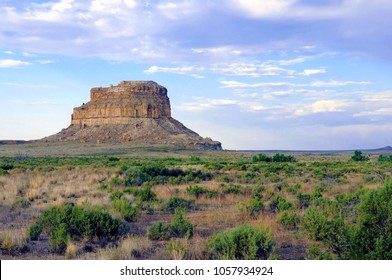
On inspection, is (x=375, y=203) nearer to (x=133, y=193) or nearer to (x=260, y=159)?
(x=133, y=193)

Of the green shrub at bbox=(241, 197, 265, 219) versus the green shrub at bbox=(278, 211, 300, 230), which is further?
the green shrub at bbox=(241, 197, 265, 219)

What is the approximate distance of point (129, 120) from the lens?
424 ft

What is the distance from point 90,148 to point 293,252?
99301 mm

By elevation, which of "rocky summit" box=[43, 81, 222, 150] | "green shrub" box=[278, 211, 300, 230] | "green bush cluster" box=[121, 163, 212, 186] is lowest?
"green shrub" box=[278, 211, 300, 230]

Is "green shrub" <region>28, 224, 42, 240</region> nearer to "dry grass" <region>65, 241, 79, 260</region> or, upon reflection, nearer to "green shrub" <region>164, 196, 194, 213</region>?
"dry grass" <region>65, 241, 79, 260</region>

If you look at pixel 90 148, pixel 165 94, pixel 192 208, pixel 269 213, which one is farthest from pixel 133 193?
pixel 165 94

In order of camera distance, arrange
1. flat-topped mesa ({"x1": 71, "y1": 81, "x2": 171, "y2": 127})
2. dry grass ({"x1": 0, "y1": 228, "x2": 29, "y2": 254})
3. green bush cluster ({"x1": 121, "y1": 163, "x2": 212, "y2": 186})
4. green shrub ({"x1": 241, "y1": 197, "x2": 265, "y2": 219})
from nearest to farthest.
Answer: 1. dry grass ({"x1": 0, "y1": 228, "x2": 29, "y2": 254})
2. green shrub ({"x1": 241, "y1": 197, "x2": 265, "y2": 219})
3. green bush cluster ({"x1": 121, "y1": 163, "x2": 212, "y2": 186})
4. flat-topped mesa ({"x1": 71, "y1": 81, "x2": 171, "y2": 127})

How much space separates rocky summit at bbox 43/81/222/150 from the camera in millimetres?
120312

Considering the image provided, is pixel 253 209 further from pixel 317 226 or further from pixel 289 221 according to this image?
pixel 317 226

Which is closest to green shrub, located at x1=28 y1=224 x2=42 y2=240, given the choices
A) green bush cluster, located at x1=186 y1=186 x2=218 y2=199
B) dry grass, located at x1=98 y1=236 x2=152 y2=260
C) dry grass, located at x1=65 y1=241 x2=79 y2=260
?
dry grass, located at x1=65 y1=241 x2=79 y2=260

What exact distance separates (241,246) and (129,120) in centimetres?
12275

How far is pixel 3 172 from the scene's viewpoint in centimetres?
2745

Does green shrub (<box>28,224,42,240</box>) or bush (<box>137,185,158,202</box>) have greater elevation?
bush (<box>137,185,158,202</box>)

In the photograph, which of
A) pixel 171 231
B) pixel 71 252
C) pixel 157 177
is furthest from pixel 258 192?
pixel 71 252
